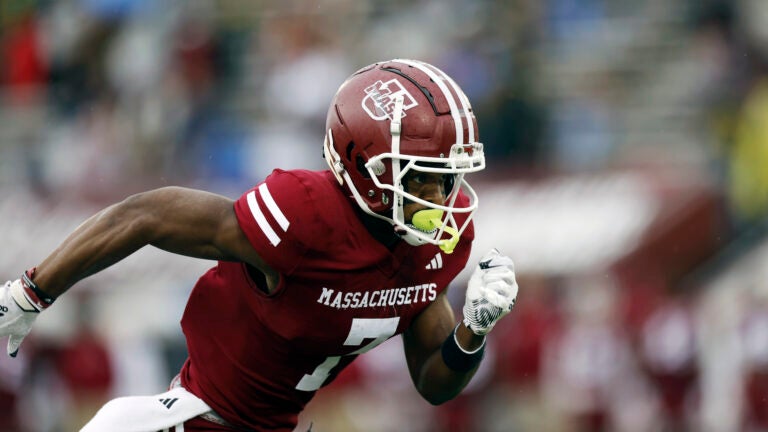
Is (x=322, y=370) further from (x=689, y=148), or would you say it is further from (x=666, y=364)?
(x=689, y=148)

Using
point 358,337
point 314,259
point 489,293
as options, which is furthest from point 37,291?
point 489,293

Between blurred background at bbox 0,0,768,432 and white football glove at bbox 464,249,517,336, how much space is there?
5.25 metres

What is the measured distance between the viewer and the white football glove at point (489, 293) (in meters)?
4.13

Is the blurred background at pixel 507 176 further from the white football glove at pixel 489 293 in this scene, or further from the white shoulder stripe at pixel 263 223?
the white shoulder stripe at pixel 263 223

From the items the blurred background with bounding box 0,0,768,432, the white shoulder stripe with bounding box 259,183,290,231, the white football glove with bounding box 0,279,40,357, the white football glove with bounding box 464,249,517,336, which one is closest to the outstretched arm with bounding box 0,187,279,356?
the white football glove with bounding box 0,279,40,357

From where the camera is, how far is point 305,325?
4.10m

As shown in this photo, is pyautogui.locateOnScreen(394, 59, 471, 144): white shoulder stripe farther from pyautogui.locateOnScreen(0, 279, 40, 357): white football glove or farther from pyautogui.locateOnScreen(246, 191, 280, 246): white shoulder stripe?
pyautogui.locateOnScreen(0, 279, 40, 357): white football glove

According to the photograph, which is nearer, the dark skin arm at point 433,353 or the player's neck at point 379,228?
the player's neck at point 379,228

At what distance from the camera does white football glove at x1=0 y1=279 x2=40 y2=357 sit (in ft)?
13.0

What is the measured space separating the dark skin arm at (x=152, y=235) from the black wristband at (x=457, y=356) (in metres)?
0.75

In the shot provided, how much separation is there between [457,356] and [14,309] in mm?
1390

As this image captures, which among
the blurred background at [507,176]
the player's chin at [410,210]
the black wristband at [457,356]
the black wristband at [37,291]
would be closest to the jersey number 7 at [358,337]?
the black wristband at [457,356]

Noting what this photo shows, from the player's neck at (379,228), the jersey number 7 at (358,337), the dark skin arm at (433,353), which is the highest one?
the player's neck at (379,228)

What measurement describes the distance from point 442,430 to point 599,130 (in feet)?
8.72
